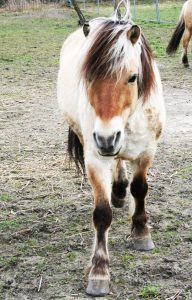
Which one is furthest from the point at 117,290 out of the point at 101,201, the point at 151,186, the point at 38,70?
the point at 38,70

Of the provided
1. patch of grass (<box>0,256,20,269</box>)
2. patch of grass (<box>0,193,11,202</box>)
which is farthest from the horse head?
patch of grass (<box>0,193,11,202</box>)

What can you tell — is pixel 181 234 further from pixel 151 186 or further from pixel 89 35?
pixel 89 35

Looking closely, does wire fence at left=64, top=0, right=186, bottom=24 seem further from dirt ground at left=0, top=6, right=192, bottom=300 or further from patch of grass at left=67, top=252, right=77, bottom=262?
patch of grass at left=67, top=252, right=77, bottom=262

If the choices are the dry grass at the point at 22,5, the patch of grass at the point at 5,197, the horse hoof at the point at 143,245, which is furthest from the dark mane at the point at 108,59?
the dry grass at the point at 22,5

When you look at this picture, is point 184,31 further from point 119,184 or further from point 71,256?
point 71,256

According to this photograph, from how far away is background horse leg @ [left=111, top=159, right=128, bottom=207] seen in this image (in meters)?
4.18

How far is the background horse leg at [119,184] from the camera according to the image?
13.7 ft

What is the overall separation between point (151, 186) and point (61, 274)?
63.5 inches

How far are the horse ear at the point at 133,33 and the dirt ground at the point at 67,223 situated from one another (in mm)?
1303

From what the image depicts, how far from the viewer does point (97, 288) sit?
300 centimetres

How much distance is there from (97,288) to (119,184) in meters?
1.32

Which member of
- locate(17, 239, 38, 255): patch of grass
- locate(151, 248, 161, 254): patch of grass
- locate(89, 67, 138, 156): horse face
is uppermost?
locate(89, 67, 138, 156): horse face

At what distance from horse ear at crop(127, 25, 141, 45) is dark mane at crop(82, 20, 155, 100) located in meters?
0.05

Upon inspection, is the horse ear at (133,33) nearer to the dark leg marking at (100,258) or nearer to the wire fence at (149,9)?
the dark leg marking at (100,258)
